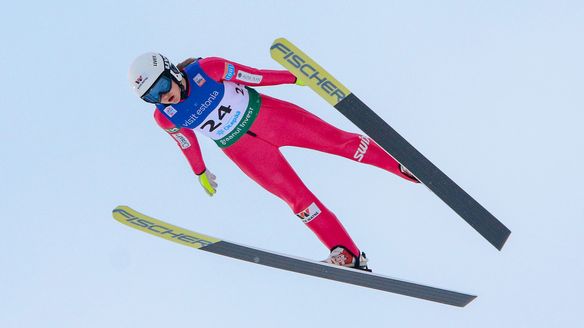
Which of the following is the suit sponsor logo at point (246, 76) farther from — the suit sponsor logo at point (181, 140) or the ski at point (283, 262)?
the ski at point (283, 262)

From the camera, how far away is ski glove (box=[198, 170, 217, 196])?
706cm

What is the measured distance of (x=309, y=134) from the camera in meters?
6.71

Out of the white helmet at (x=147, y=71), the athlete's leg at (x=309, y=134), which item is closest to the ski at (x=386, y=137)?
the athlete's leg at (x=309, y=134)

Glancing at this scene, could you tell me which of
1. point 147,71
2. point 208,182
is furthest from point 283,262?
point 147,71

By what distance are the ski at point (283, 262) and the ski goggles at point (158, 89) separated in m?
1.13

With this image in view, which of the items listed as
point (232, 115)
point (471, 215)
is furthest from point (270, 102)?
point (471, 215)

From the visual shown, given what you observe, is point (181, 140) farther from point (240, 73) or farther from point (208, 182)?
point (240, 73)

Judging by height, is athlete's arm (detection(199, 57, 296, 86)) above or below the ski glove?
above

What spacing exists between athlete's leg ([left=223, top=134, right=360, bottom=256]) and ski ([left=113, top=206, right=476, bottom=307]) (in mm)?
212

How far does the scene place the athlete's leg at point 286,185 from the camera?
6.67m

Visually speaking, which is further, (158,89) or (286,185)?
(286,185)

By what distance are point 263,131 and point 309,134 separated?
0.35 m

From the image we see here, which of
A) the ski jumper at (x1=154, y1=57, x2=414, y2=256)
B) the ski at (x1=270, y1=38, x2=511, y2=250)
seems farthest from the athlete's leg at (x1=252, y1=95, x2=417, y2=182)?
the ski at (x1=270, y1=38, x2=511, y2=250)

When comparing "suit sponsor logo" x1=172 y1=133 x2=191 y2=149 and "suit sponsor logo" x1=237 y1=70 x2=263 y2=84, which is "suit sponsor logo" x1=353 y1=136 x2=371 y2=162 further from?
"suit sponsor logo" x1=172 y1=133 x2=191 y2=149
